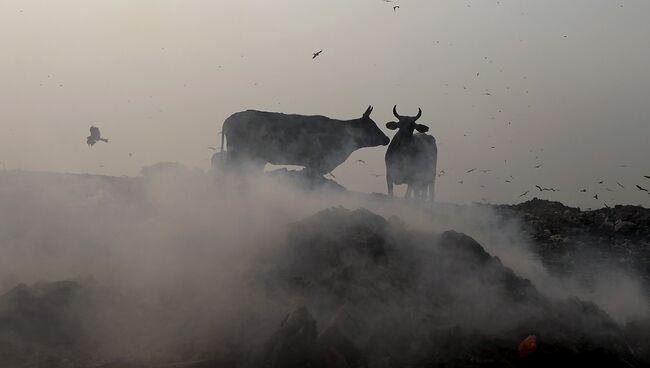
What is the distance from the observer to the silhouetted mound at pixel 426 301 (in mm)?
7391

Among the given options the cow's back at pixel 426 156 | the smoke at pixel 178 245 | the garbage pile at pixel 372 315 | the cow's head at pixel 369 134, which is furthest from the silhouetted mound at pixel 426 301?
the cow's head at pixel 369 134

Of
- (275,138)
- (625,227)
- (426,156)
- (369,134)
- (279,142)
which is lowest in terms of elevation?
(625,227)

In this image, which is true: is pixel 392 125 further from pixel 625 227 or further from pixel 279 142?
pixel 625 227

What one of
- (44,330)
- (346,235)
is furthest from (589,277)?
(44,330)

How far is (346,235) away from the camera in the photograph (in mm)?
9516

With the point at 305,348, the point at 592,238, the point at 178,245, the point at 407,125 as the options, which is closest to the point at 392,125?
the point at 407,125

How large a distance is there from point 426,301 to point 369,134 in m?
9.99

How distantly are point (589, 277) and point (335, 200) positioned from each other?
5.75m

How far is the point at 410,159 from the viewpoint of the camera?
16.8 metres

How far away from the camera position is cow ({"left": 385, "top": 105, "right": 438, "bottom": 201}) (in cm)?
1666

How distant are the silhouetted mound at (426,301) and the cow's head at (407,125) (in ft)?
23.6

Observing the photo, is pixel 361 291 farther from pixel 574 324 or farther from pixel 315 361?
pixel 574 324

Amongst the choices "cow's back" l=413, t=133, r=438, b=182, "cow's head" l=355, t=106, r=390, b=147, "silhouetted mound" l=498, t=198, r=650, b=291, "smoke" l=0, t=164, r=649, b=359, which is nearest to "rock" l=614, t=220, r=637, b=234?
"silhouetted mound" l=498, t=198, r=650, b=291

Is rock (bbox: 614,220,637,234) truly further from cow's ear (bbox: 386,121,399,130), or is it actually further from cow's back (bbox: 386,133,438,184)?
cow's ear (bbox: 386,121,399,130)
